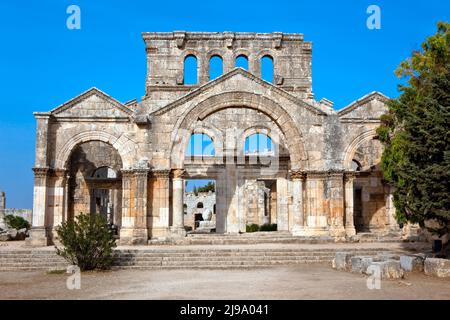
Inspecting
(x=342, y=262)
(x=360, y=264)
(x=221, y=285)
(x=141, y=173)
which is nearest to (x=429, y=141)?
(x=360, y=264)

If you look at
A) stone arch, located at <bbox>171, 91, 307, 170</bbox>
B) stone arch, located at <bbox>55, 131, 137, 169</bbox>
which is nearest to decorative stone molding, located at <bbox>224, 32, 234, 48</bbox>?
stone arch, located at <bbox>171, 91, 307, 170</bbox>

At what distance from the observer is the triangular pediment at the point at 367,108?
22156mm

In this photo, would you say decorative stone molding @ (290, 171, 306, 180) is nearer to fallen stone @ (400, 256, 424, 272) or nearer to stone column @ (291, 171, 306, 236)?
stone column @ (291, 171, 306, 236)

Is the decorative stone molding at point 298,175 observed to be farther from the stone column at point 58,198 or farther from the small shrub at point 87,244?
the stone column at point 58,198

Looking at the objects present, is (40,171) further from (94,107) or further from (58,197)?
(94,107)

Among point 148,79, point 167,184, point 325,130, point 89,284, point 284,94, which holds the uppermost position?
point 148,79

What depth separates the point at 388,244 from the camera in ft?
66.2

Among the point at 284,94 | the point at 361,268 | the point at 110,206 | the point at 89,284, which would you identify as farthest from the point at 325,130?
the point at 110,206

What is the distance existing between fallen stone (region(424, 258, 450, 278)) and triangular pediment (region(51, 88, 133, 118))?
13.0 metres

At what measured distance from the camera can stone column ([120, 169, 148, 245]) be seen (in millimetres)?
19828

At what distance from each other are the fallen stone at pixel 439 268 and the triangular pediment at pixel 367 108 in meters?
10.5
